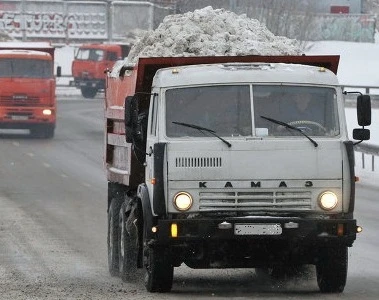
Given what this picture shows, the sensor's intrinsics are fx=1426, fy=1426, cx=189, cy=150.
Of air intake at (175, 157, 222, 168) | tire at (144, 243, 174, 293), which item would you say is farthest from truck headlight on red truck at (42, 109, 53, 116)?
air intake at (175, 157, 222, 168)

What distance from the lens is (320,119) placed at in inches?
497

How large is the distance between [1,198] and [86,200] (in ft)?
5.07

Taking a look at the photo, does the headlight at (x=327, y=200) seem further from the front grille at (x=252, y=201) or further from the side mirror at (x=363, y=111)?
the side mirror at (x=363, y=111)

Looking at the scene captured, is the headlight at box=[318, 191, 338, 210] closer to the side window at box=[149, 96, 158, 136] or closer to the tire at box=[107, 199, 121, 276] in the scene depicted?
the side window at box=[149, 96, 158, 136]

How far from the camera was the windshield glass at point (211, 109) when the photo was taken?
12.5m

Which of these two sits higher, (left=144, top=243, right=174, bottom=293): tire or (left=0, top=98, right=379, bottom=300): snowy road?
(left=144, top=243, right=174, bottom=293): tire

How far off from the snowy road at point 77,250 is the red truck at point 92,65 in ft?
111

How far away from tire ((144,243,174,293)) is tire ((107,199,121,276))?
2.18 m

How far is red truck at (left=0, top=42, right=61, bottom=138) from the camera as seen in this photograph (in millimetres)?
40750

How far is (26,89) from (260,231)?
29444 millimetres

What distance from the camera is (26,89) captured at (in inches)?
1609

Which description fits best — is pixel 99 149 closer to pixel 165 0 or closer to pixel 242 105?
pixel 242 105

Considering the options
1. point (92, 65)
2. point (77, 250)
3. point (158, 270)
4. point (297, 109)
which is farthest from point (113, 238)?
point (92, 65)

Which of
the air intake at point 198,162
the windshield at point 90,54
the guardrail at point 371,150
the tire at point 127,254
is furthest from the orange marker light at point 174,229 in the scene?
the windshield at point 90,54
